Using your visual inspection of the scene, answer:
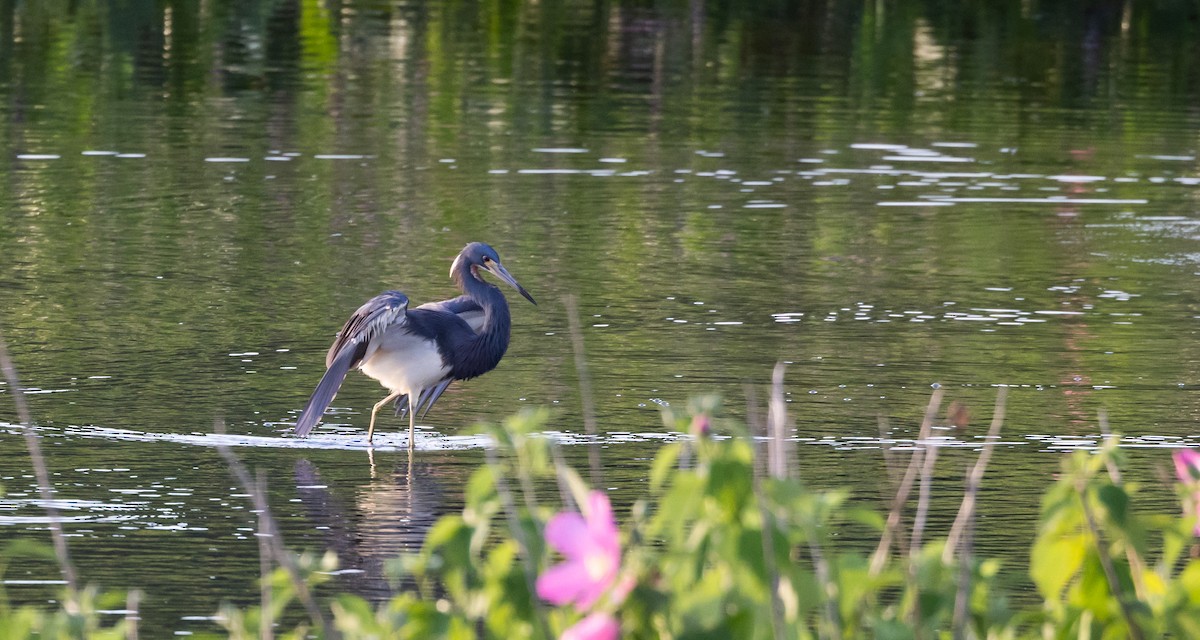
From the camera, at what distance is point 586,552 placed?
355 cm

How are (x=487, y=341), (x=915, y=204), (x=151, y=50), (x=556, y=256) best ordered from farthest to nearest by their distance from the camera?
1. (x=151, y=50)
2. (x=915, y=204)
3. (x=556, y=256)
4. (x=487, y=341)

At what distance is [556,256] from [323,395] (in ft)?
18.1

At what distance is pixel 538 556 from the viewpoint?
3.99 meters

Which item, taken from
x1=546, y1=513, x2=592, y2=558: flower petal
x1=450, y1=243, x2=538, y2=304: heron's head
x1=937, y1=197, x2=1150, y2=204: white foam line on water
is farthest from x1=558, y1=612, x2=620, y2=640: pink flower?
x1=937, y1=197, x2=1150, y2=204: white foam line on water

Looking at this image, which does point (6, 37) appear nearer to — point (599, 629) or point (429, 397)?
point (429, 397)

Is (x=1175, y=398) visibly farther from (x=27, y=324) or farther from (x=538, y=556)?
(x=538, y=556)

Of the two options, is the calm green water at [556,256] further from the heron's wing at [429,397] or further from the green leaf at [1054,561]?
the green leaf at [1054,561]

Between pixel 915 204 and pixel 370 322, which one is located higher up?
pixel 370 322

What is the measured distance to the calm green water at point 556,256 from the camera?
923 cm

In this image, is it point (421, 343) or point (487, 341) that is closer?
point (421, 343)

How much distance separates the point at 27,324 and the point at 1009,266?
22.6ft

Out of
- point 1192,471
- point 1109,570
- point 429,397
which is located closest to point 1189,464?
point 1192,471

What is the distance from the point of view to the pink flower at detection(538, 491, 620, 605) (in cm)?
351

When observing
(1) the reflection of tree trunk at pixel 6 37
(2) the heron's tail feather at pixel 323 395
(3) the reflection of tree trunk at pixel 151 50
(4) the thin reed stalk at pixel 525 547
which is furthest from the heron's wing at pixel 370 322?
(1) the reflection of tree trunk at pixel 6 37
